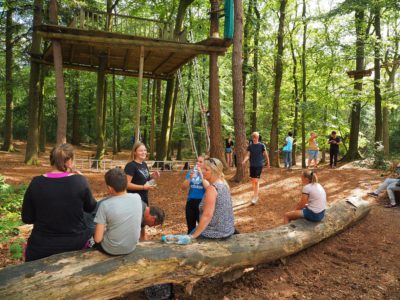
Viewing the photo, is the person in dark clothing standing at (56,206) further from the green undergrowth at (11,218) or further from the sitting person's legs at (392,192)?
the sitting person's legs at (392,192)

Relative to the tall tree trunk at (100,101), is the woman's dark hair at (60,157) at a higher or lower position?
lower

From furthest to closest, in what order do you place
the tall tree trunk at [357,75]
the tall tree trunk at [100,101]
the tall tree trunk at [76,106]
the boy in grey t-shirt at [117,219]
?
1. the tall tree trunk at [76,106]
2. the tall tree trunk at [357,75]
3. the tall tree trunk at [100,101]
4. the boy in grey t-shirt at [117,219]

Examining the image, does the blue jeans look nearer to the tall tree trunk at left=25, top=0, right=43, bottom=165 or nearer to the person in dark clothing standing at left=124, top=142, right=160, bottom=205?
the person in dark clothing standing at left=124, top=142, right=160, bottom=205

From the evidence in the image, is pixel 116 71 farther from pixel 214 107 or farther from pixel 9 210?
pixel 9 210

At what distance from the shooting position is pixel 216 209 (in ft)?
13.1

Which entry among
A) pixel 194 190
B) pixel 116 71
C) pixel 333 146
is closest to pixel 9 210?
pixel 194 190

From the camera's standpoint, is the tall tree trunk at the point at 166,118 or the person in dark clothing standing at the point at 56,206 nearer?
the person in dark clothing standing at the point at 56,206

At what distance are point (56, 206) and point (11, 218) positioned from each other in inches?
166

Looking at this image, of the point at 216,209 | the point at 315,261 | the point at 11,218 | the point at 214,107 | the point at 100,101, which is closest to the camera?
the point at 216,209

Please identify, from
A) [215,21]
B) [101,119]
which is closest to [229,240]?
[215,21]

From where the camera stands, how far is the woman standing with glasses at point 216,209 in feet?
13.0

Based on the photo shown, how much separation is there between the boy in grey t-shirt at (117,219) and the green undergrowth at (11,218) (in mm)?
2196

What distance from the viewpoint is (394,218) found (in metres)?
7.32

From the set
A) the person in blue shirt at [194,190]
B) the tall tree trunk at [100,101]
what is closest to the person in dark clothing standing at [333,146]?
the tall tree trunk at [100,101]
